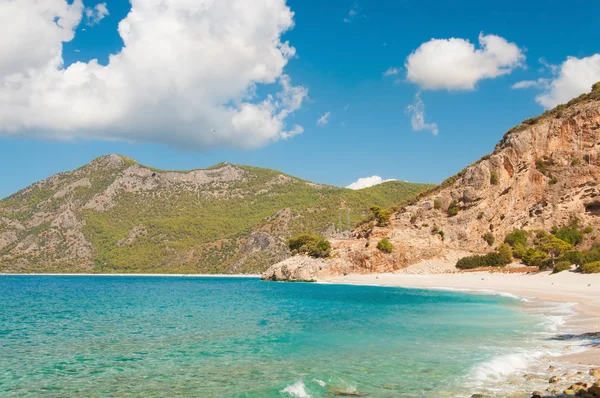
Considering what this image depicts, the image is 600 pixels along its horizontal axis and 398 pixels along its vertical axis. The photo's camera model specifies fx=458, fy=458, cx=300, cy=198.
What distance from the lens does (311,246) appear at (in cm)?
9231

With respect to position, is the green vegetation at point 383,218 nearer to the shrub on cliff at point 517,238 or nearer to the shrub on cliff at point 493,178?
the shrub on cliff at point 493,178

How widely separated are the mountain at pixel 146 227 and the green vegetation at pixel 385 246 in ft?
188

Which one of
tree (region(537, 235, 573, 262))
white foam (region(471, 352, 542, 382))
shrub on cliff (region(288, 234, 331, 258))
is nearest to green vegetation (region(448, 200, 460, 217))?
tree (region(537, 235, 573, 262))

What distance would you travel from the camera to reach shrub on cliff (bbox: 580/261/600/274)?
4412 cm

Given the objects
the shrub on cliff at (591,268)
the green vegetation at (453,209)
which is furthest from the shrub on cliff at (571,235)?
the shrub on cliff at (591,268)

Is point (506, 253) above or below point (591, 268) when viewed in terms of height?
above

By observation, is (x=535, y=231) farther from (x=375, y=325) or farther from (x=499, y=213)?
(x=375, y=325)

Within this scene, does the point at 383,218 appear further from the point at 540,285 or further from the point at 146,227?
the point at 146,227

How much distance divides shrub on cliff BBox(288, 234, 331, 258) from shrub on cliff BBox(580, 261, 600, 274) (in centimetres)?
4746

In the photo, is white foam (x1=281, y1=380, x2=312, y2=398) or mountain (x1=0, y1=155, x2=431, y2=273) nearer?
white foam (x1=281, y1=380, x2=312, y2=398)

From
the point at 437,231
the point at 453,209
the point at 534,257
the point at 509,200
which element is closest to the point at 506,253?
the point at 534,257

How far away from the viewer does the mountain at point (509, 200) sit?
240 ft

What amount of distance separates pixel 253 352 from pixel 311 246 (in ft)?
245

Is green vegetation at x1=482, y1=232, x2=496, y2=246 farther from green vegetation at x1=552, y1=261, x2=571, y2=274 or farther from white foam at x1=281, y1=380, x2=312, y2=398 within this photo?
white foam at x1=281, y1=380, x2=312, y2=398
